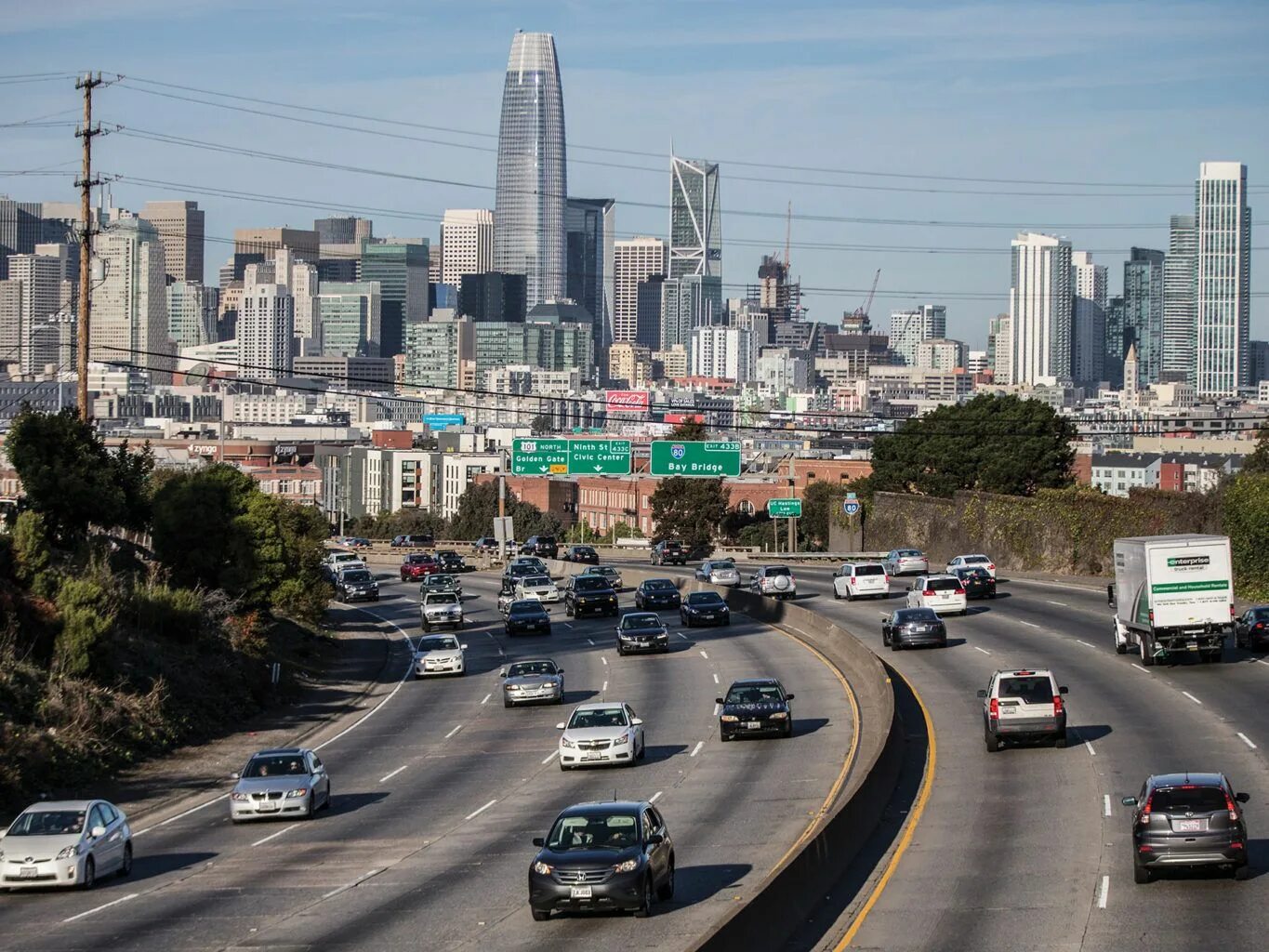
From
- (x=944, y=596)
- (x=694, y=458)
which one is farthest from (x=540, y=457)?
(x=944, y=596)

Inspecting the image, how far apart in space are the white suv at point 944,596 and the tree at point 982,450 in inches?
2226

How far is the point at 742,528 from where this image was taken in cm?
15012

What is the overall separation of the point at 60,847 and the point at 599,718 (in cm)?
1388

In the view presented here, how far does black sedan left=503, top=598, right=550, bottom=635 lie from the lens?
7212 centimetres

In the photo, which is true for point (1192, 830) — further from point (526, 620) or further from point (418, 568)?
point (418, 568)

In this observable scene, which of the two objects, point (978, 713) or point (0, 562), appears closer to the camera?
point (978, 713)

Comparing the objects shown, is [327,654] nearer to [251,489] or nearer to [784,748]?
[251,489]

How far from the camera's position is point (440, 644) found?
2430 inches

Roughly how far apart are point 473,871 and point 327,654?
40669 mm

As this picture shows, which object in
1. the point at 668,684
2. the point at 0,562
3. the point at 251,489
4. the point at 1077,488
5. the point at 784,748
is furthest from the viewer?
the point at 1077,488

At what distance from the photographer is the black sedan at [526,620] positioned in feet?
237

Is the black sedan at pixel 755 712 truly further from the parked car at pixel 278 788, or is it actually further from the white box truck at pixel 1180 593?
the white box truck at pixel 1180 593

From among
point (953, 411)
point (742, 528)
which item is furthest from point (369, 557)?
point (953, 411)

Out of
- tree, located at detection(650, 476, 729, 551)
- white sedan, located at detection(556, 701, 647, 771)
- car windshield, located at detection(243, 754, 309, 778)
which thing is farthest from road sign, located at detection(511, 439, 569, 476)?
car windshield, located at detection(243, 754, 309, 778)
